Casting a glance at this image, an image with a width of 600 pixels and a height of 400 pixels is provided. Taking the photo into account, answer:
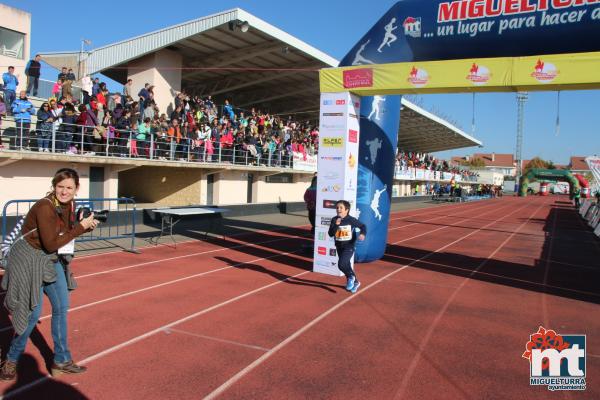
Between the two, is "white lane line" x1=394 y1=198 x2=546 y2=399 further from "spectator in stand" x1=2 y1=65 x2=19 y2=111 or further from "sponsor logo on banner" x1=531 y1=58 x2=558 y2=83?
"spectator in stand" x1=2 y1=65 x2=19 y2=111

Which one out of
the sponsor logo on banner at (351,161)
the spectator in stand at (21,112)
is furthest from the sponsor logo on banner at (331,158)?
the spectator in stand at (21,112)

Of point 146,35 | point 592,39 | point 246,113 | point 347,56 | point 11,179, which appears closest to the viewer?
point 592,39

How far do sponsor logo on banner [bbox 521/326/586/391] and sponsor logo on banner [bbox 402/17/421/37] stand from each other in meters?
6.37

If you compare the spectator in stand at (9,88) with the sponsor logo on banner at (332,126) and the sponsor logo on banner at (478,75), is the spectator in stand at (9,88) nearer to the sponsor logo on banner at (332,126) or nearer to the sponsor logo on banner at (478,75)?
the sponsor logo on banner at (332,126)

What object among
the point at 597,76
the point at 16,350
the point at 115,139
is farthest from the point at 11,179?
the point at 597,76

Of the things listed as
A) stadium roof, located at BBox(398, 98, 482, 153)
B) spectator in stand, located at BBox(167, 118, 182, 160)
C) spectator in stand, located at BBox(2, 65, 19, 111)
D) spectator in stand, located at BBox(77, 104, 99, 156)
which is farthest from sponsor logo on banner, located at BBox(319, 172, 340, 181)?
stadium roof, located at BBox(398, 98, 482, 153)

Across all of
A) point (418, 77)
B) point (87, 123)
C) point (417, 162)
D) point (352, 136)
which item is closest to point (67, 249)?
point (352, 136)

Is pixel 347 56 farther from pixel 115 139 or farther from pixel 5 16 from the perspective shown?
pixel 5 16

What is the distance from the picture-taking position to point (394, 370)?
16.2 ft

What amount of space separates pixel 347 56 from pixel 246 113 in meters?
20.5

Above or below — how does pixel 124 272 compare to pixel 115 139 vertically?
below

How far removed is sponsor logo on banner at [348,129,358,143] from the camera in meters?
9.29

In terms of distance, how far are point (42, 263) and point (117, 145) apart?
40.5ft

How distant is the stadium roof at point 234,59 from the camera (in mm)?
19828
